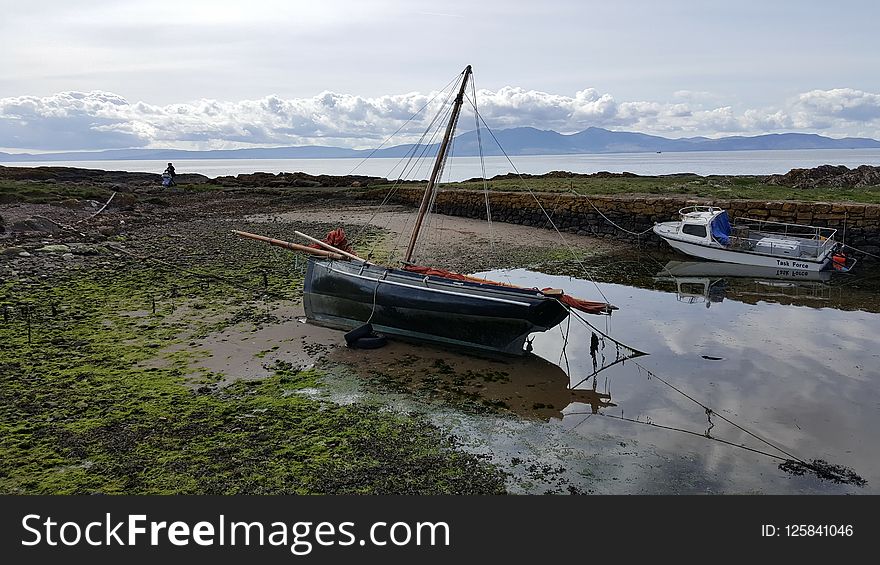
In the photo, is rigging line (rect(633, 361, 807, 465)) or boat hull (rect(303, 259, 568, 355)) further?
boat hull (rect(303, 259, 568, 355))

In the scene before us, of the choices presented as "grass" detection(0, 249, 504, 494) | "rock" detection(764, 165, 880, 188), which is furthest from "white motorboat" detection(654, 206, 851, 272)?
"grass" detection(0, 249, 504, 494)

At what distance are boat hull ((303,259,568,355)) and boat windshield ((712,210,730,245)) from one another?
1491cm

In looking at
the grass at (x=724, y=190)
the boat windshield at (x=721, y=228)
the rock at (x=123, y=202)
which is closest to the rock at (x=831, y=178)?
the grass at (x=724, y=190)

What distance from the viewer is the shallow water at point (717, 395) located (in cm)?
858

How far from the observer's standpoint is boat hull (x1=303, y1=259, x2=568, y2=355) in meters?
13.1

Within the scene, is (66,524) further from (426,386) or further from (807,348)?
(807,348)

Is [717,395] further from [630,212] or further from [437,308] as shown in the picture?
[630,212]

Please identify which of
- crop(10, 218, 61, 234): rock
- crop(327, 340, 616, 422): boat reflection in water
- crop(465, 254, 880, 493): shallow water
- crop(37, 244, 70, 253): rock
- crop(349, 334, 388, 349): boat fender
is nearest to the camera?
crop(465, 254, 880, 493): shallow water

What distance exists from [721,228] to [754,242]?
1408mm

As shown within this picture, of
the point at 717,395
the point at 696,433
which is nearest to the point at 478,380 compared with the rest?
the point at 696,433

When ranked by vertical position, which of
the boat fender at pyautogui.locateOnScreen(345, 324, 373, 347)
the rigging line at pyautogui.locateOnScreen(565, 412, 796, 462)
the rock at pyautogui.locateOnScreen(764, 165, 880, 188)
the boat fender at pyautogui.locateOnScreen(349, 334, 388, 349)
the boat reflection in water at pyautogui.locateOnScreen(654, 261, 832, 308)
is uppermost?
the rock at pyautogui.locateOnScreen(764, 165, 880, 188)

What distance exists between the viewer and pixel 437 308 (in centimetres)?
1366

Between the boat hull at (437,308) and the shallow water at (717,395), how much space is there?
4.09 feet

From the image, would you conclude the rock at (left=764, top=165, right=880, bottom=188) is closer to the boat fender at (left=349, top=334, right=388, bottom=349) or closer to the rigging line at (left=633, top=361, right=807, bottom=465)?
the rigging line at (left=633, top=361, right=807, bottom=465)
